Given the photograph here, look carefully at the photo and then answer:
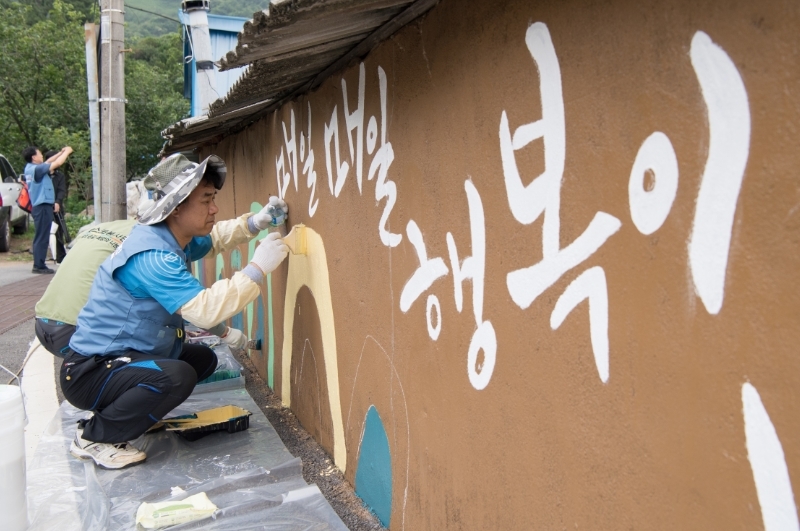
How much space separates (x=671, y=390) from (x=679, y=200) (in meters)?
0.38

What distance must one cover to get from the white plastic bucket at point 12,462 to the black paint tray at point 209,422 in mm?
1049

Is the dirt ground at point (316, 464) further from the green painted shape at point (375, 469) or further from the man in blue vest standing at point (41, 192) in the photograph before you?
the man in blue vest standing at point (41, 192)

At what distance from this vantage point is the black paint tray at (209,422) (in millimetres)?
4023

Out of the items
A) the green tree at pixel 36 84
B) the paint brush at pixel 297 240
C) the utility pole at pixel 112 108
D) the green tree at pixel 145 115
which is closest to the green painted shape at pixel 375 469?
the paint brush at pixel 297 240

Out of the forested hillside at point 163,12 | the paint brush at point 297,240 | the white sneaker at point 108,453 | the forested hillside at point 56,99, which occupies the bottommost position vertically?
the white sneaker at point 108,453

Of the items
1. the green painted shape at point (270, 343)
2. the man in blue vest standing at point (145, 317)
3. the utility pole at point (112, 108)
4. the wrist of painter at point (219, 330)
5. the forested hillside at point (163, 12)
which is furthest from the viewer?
the forested hillside at point (163, 12)

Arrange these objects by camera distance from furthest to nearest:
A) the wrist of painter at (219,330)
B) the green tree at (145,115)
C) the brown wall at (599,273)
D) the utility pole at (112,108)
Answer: the green tree at (145,115)
the utility pole at (112,108)
the wrist of painter at (219,330)
the brown wall at (599,273)

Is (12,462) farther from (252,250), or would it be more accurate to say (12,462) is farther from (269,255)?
(252,250)

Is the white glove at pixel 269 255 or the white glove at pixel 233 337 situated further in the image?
the white glove at pixel 233 337

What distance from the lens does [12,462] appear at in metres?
2.94

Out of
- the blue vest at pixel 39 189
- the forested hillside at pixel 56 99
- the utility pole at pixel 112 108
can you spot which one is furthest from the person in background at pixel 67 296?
the forested hillside at pixel 56 99

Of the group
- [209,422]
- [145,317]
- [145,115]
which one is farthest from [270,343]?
[145,115]

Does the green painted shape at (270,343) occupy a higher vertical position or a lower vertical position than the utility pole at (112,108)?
lower

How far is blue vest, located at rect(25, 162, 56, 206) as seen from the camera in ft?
37.4
